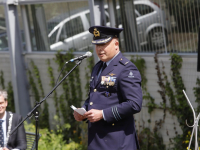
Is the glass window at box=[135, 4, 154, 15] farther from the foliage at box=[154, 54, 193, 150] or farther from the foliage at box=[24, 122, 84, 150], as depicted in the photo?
the foliage at box=[24, 122, 84, 150]

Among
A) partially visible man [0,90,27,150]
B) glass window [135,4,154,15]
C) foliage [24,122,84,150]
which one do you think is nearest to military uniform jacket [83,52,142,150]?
partially visible man [0,90,27,150]

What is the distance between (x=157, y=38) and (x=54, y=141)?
2.53 m

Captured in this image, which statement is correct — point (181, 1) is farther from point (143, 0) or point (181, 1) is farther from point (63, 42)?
point (63, 42)

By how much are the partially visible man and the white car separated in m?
2.24

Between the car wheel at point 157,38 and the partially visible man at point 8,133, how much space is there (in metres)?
2.39

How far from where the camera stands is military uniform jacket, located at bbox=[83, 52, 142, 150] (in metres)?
3.29

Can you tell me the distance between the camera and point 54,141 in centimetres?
632

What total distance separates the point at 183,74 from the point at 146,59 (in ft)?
2.14

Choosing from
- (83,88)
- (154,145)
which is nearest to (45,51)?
(83,88)

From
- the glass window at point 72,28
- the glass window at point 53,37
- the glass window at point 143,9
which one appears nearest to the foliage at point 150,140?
the glass window at point 143,9

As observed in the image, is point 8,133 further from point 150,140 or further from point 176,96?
point 176,96

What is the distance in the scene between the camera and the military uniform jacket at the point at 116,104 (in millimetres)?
3285

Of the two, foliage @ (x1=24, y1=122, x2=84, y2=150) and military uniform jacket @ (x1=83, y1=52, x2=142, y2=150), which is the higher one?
military uniform jacket @ (x1=83, y1=52, x2=142, y2=150)

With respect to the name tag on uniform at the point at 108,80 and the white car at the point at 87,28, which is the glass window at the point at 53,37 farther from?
the name tag on uniform at the point at 108,80
